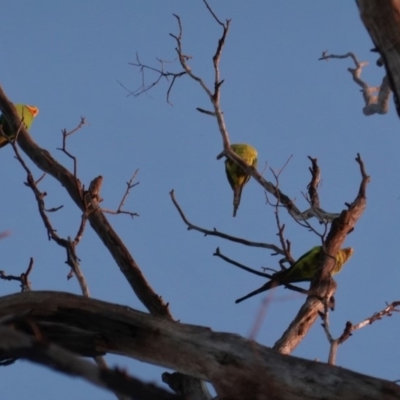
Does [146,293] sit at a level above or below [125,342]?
above

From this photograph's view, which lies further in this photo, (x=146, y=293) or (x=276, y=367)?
(x=146, y=293)

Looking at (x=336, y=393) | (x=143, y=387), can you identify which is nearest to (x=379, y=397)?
(x=336, y=393)

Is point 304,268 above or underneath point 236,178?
underneath

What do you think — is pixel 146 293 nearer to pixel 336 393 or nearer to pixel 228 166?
pixel 228 166

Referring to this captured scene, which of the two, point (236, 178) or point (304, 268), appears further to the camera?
point (236, 178)

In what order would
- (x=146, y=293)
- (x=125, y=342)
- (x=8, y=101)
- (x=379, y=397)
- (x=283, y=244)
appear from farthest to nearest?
(x=8, y=101)
(x=283, y=244)
(x=146, y=293)
(x=125, y=342)
(x=379, y=397)

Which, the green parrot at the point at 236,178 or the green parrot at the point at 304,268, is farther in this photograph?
the green parrot at the point at 236,178

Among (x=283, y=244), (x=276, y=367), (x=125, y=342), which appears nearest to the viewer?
(x=276, y=367)

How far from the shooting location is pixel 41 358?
68.2 inches

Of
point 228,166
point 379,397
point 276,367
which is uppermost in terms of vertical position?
point 228,166

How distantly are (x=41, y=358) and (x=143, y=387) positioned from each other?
27 centimetres

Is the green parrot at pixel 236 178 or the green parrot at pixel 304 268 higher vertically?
the green parrot at pixel 236 178

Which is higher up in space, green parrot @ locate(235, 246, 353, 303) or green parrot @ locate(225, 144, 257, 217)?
green parrot @ locate(225, 144, 257, 217)

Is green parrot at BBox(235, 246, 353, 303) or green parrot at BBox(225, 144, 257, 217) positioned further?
green parrot at BBox(225, 144, 257, 217)
